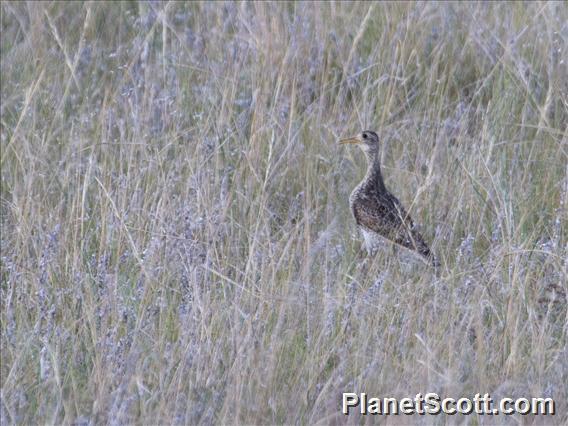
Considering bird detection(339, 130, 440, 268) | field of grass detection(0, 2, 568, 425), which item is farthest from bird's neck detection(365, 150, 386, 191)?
field of grass detection(0, 2, 568, 425)

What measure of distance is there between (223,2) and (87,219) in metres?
1.96

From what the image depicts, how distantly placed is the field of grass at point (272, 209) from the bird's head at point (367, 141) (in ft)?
0.47

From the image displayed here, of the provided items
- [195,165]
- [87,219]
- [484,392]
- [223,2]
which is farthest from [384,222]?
[223,2]

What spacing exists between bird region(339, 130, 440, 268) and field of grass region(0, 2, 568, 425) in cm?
7

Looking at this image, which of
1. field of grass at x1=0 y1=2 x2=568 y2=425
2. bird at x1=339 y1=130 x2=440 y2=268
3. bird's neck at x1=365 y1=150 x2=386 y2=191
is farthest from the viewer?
bird's neck at x1=365 y1=150 x2=386 y2=191

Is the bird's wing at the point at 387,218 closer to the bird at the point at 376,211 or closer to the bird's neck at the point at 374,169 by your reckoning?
the bird at the point at 376,211

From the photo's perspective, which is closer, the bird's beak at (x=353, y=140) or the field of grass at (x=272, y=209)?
the field of grass at (x=272, y=209)

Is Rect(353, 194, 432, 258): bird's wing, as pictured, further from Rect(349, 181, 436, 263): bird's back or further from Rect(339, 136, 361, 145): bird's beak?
Rect(339, 136, 361, 145): bird's beak

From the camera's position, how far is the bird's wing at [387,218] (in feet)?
15.6

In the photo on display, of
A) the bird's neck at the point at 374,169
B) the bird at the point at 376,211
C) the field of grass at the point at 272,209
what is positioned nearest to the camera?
the field of grass at the point at 272,209

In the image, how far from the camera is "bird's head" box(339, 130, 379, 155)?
527 centimetres

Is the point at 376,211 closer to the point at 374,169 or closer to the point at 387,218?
the point at 387,218

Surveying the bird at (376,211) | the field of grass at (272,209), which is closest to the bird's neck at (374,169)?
the bird at (376,211)

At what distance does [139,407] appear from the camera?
3.48 meters
